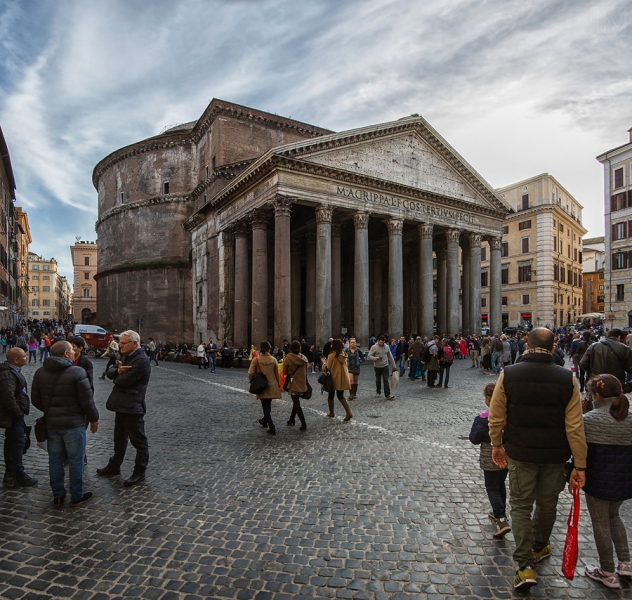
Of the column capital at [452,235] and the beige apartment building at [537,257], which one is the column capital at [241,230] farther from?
the beige apartment building at [537,257]

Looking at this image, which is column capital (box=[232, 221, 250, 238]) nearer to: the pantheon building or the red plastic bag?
the pantheon building

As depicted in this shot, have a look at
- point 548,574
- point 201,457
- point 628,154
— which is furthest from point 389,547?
point 628,154

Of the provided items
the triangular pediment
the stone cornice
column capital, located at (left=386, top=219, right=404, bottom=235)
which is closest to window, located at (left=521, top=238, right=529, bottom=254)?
the triangular pediment

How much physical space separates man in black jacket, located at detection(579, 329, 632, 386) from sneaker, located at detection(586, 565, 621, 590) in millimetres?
3912

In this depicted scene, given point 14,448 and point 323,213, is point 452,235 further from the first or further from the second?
point 14,448

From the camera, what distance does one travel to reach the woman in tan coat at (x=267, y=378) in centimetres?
723

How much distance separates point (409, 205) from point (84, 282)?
6024cm

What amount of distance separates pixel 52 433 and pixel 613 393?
15.8 feet

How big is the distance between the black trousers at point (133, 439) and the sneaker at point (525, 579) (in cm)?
389

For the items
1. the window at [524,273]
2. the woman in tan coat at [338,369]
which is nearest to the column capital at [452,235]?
the window at [524,273]

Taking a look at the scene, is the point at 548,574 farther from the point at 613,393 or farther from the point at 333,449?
the point at 333,449

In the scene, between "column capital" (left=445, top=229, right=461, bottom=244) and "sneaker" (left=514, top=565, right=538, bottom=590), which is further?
"column capital" (left=445, top=229, right=461, bottom=244)

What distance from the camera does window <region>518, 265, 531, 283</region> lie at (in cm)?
3801

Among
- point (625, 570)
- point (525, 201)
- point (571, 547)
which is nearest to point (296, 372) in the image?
point (571, 547)
